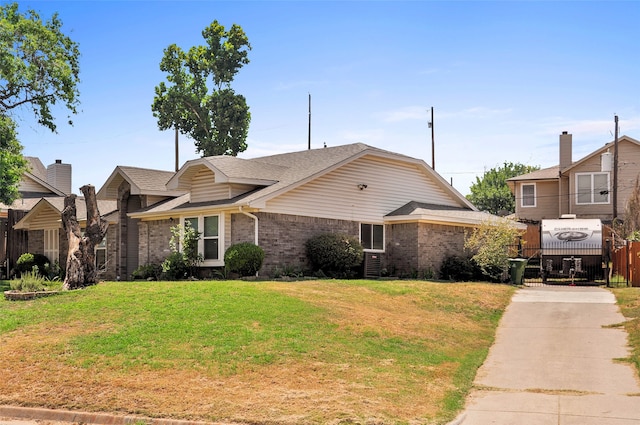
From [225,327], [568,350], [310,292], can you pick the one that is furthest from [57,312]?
[568,350]

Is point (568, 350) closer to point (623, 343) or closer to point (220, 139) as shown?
point (623, 343)

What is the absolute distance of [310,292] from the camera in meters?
19.6

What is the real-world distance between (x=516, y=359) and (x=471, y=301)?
21.6 ft

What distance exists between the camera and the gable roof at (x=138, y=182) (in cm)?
3062

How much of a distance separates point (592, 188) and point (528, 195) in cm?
507

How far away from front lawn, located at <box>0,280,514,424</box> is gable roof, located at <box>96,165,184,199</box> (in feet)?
37.2

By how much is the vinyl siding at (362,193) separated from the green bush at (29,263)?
13199 millimetres

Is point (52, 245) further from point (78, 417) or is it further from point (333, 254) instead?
point (78, 417)

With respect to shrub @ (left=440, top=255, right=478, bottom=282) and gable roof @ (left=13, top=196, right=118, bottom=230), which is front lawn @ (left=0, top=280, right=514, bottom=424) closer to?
shrub @ (left=440, top=255, right=478, bottom=282)

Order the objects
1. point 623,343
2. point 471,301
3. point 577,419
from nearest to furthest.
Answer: point 577,419 < point 623,343 < point 471,301

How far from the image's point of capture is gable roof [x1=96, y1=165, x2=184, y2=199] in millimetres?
30625

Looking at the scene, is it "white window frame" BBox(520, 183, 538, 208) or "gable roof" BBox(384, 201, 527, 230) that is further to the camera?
"white window frame" BBox(520, 183, 538, 208)

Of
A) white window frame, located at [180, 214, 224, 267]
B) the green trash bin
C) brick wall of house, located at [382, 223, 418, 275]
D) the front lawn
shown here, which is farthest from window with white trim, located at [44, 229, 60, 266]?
the green trash bin

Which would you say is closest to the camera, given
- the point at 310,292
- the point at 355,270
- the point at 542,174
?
the point at 310,292
